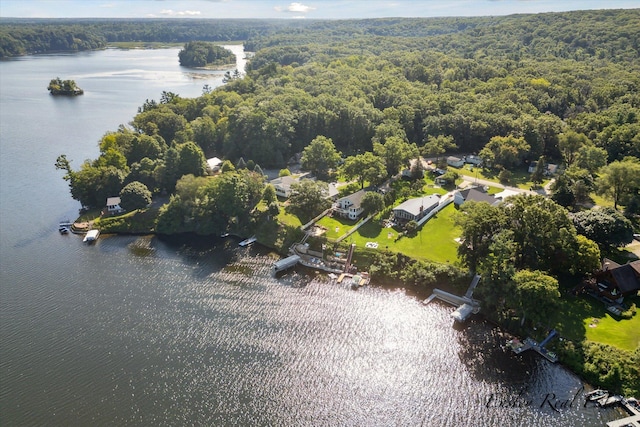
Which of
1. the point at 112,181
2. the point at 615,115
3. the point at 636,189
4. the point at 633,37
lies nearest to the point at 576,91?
the point at 615,115

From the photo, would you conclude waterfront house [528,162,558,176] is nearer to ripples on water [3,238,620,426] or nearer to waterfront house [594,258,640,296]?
waterfront house [594,258,640,296]

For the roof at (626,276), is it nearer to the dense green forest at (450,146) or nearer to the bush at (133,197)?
the dense green forest at (450,146)

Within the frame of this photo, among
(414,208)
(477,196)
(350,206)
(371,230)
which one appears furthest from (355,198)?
(477,196)

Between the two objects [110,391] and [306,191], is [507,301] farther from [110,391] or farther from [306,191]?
[110,391]

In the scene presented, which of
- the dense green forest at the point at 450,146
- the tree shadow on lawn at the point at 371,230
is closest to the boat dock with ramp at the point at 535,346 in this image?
the dense green forest at the point at 450,146

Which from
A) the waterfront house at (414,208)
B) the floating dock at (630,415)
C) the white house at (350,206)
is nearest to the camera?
the floating dock at (630,415)

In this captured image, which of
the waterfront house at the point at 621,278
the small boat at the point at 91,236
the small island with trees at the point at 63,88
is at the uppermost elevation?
the waterfront house at the point at 621,278

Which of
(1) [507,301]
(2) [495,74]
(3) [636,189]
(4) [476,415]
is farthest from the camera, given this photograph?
(2) [495,74]
